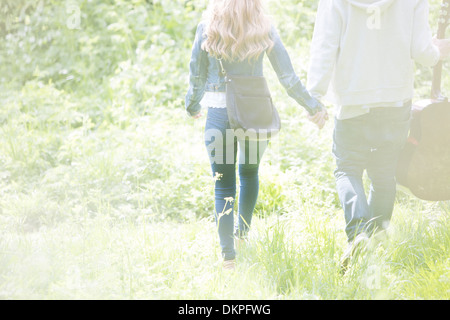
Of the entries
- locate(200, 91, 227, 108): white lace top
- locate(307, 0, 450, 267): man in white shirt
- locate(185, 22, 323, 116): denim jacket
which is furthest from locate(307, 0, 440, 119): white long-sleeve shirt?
locate(200, 91, 227, 108): white lace top

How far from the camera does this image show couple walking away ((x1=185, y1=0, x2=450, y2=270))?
9.25 feet

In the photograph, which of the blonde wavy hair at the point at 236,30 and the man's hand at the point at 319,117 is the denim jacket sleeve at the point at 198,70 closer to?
the blonde wavy hair at the point at 236,30

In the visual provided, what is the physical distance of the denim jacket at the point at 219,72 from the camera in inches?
113

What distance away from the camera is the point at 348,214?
295 cm

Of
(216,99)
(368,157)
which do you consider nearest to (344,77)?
(368,157)

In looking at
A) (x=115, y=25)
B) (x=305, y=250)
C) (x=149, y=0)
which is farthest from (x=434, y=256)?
(x=149, y=0)

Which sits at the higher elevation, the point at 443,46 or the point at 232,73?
the point at 443,46

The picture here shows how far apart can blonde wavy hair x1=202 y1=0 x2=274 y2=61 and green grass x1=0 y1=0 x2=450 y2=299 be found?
3.42 ft

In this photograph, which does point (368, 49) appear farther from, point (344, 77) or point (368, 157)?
point (368, 157)

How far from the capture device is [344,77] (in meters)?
2.97

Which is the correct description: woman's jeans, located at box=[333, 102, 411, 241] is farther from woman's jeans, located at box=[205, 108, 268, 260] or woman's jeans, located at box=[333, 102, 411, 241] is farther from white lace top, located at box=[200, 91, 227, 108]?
white lace top, located at box=[200, 91, 227, 108]

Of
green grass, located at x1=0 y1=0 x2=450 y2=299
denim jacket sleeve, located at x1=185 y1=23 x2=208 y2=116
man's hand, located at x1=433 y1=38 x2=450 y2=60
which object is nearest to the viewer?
green grass, located at x1=0 y1=0 x2=450 y2=299

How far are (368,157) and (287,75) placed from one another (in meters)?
0.69

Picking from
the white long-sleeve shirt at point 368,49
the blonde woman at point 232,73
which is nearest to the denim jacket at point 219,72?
the blonde woman at point 232,73
